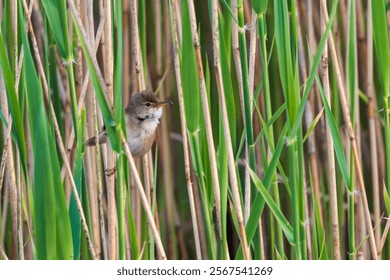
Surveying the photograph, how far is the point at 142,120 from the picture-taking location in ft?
7.29

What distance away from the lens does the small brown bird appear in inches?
82.4

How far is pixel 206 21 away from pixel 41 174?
1.26 metres

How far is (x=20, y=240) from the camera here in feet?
6.00

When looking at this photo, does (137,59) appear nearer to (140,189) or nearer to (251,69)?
(251,69)

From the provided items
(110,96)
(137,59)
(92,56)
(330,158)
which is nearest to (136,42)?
(137,59)

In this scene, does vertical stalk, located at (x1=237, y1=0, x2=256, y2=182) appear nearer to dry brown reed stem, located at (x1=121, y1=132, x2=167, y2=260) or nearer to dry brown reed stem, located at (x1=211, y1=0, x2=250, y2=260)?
dry brown reed stem, located at (x1=211, y1=0, x2=250, y2=260)

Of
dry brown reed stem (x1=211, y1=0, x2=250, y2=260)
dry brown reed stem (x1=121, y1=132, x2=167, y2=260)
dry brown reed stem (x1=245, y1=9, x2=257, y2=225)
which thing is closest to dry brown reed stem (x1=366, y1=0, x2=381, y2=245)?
dry brown reed stem (x1=245, y1=9, x2=257, y2=225)

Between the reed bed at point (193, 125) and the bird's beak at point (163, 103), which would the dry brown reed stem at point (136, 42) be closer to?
the reed bed at point (193, 125)

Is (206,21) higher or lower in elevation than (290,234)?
higher

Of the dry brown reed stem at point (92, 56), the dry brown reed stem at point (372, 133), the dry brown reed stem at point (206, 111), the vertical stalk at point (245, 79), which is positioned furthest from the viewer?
the dry brown reed stem at point (372, 133)

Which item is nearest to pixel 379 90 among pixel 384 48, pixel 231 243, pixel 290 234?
pixel 231 243

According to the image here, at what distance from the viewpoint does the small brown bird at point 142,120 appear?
209 centimetres

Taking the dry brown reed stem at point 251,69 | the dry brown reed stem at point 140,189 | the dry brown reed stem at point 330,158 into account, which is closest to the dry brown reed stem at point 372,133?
the dry brown reed stem at point 330,158
